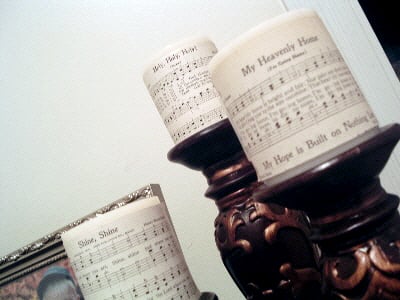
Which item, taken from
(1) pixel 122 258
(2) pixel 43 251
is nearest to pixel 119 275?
(1) pixel 122 258

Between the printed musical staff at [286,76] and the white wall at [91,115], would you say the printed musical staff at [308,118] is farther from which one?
the white wall at [91,115]

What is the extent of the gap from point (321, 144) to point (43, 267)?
0.85 m

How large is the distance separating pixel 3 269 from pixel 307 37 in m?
1.03

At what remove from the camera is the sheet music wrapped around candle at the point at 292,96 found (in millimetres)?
300

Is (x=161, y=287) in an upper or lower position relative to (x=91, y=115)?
lower

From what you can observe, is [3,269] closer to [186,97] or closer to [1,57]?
[1,57]

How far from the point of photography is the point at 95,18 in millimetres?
941

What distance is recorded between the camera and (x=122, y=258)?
477 mm

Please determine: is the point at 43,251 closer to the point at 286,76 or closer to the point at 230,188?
the point at 230,188

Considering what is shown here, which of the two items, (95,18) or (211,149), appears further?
(95,18)

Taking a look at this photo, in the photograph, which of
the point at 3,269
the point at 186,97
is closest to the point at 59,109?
the point at 3,269

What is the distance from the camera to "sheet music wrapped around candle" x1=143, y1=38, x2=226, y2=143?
49 centimetres

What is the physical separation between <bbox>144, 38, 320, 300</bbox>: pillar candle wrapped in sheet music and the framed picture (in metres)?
0.35

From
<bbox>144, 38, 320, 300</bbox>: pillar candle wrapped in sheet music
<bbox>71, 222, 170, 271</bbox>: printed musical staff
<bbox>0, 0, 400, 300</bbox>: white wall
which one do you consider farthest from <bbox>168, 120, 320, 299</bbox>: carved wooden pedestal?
<bbox>0, 0, 400, 300</bbox>: white wall
